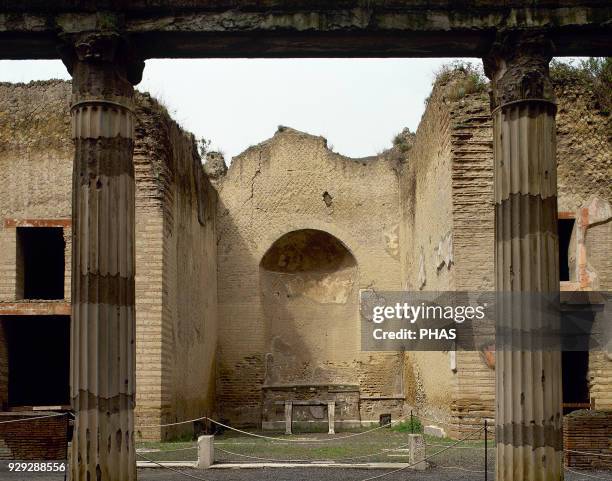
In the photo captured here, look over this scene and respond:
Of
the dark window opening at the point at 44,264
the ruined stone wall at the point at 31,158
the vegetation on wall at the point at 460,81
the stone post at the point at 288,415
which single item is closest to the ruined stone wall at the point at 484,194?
the vegetation on wall at the point at 460,81

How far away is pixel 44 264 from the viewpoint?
18.0 meters

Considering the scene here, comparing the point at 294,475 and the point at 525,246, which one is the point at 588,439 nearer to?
the point at 294,475

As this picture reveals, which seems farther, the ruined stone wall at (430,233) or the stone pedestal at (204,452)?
the ruined stone wall at (430,233)

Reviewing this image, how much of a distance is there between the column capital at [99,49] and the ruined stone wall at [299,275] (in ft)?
51.0

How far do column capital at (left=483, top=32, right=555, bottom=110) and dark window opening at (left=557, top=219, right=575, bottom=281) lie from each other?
832cm

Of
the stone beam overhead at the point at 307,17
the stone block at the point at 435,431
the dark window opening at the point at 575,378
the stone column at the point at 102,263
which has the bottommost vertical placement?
the stone block at the point at 435,431

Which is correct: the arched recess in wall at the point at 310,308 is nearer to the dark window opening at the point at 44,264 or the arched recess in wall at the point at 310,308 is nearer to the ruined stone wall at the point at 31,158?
the dark window opening at the point at 44,264

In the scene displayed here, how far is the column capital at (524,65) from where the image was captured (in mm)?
6918

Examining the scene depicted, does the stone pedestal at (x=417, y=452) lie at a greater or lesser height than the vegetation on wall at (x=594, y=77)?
lesser

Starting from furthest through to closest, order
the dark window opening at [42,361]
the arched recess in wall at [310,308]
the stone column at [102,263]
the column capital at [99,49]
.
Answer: the arched recess in wall at [310,308] → the dark window opening at [42,361] → the column capital at [99,49] → the stone column at [102,263]

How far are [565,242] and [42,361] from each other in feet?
34.2

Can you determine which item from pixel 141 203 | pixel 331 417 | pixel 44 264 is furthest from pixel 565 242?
pixel 44 264

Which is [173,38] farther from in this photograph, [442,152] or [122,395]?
[442,152]

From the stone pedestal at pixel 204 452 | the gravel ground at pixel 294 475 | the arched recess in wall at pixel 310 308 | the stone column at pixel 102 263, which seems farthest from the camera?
the arched recess in wall at pixel 310 308
